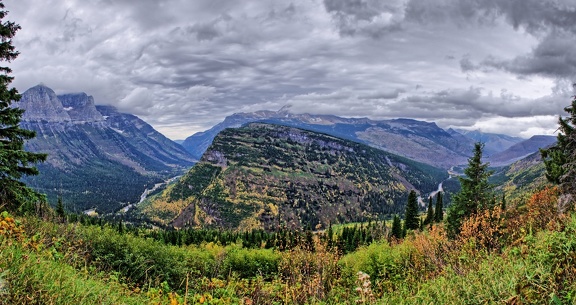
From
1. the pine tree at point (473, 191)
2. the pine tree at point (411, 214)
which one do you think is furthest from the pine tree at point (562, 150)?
the pine tree at point (411, 214)

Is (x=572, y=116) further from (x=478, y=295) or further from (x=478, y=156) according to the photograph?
(x=478, y=295)

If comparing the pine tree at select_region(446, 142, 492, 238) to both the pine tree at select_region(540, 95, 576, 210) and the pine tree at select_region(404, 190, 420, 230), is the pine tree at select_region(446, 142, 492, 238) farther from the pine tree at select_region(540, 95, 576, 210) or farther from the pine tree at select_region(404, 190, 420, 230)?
the pine tree at select_region(404, 190, 420, 230)

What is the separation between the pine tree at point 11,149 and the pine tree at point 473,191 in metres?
39.4

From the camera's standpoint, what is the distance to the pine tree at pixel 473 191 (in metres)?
38.8

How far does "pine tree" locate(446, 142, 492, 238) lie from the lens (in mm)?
38812

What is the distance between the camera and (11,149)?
18.8 m

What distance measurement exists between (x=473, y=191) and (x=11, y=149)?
42513 millimetres

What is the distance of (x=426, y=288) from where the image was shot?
29.5 feet

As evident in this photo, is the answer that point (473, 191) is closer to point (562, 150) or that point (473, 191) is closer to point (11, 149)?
point (562, 150)

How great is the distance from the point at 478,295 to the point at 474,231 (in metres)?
7.73

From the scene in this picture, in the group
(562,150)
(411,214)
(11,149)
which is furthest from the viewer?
(411,214)

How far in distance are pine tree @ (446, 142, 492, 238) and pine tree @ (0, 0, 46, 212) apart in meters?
39.4

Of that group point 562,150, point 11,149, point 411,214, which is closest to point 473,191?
point 562,150

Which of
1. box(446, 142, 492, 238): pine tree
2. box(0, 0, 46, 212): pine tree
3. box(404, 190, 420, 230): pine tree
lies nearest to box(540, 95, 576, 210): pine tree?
box(446, 142, 492, 238): pine tree
